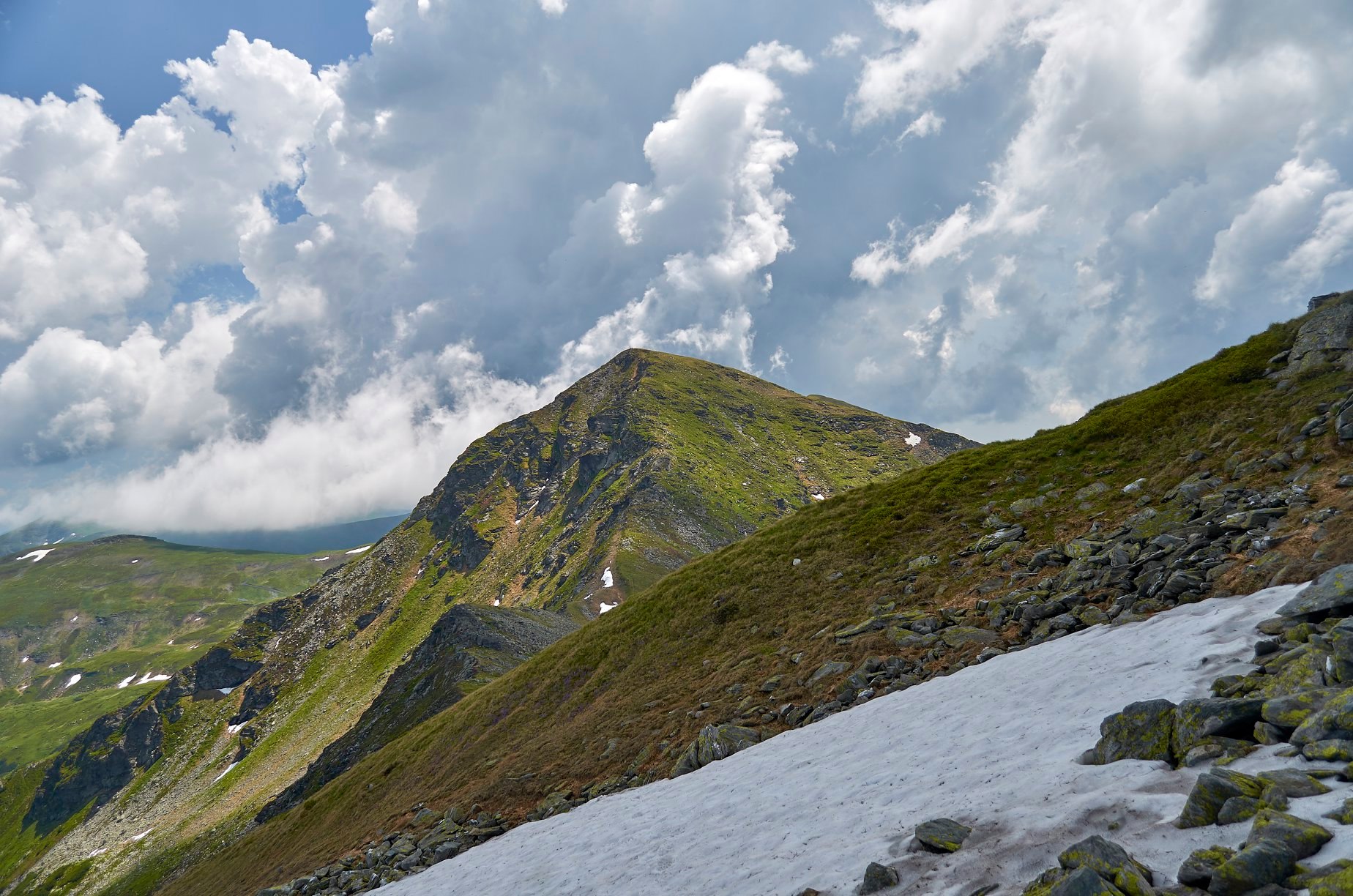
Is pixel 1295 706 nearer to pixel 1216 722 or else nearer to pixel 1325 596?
pixel 1216 722

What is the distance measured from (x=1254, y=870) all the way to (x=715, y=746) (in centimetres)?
1972

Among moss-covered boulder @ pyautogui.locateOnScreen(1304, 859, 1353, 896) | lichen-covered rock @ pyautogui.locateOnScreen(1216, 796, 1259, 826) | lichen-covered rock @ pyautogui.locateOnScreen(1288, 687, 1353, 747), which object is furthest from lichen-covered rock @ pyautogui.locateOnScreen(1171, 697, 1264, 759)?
moss-covered boulder @ pyautogui.locateOnScreen(1304, 859, 1353, 896)

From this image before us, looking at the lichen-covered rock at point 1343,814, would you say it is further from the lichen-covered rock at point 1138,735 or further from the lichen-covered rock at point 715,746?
the lichen-covered rock at point 715,746

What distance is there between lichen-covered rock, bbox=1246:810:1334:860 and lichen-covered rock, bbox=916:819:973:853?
14.2 feet

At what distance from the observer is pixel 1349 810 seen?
771 cm

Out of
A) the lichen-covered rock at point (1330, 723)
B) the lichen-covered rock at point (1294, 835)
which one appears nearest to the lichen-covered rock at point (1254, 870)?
the lichen-covered rock at point (1294, 835)

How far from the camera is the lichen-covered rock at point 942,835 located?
36.1 ft

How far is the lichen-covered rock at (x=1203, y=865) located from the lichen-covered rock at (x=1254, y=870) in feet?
0.68

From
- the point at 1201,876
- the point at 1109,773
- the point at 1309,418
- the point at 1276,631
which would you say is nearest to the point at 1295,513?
the point at 1276,631

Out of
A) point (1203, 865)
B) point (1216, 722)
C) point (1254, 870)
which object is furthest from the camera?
point (1216, 722)

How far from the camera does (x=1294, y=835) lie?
741 centimetres

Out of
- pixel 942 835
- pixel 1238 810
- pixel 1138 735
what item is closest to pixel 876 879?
pixel 942 835

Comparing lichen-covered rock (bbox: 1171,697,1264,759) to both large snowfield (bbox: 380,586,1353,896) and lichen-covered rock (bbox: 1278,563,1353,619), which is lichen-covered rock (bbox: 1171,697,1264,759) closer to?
large snowfield (bbox: 380,586,1353,896)

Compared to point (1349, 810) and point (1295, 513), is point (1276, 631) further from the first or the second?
point (1295, 513)
